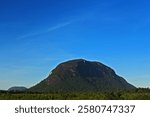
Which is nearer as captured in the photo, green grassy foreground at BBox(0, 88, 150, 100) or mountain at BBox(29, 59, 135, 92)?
green grassy foreground at BBox(0, 88, 150, 100)

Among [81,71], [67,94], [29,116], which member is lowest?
[29,116]

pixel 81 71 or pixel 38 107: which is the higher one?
pixel 81 71

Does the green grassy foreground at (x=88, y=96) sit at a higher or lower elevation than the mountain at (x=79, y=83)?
lower

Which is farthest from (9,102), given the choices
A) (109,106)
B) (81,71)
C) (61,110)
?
(81,71)

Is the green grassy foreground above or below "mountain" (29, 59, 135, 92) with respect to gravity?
below

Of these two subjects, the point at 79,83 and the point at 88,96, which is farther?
the point at 79,83

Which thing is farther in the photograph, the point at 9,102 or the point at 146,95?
the point at 146,95

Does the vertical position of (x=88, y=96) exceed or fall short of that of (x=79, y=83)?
it falls short

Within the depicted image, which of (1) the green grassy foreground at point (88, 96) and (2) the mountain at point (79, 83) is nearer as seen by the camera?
(1) the green grassy foreground at point (88, 96)

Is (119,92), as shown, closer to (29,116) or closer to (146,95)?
(146,95)

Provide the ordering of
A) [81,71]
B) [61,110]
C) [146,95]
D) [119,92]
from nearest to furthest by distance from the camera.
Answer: [61,110], [146,95], [119,92], [81,71]

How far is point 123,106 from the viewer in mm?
26031

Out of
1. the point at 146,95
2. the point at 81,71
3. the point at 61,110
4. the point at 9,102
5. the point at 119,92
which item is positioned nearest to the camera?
the point at 61,110

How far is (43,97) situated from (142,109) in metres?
10.6
